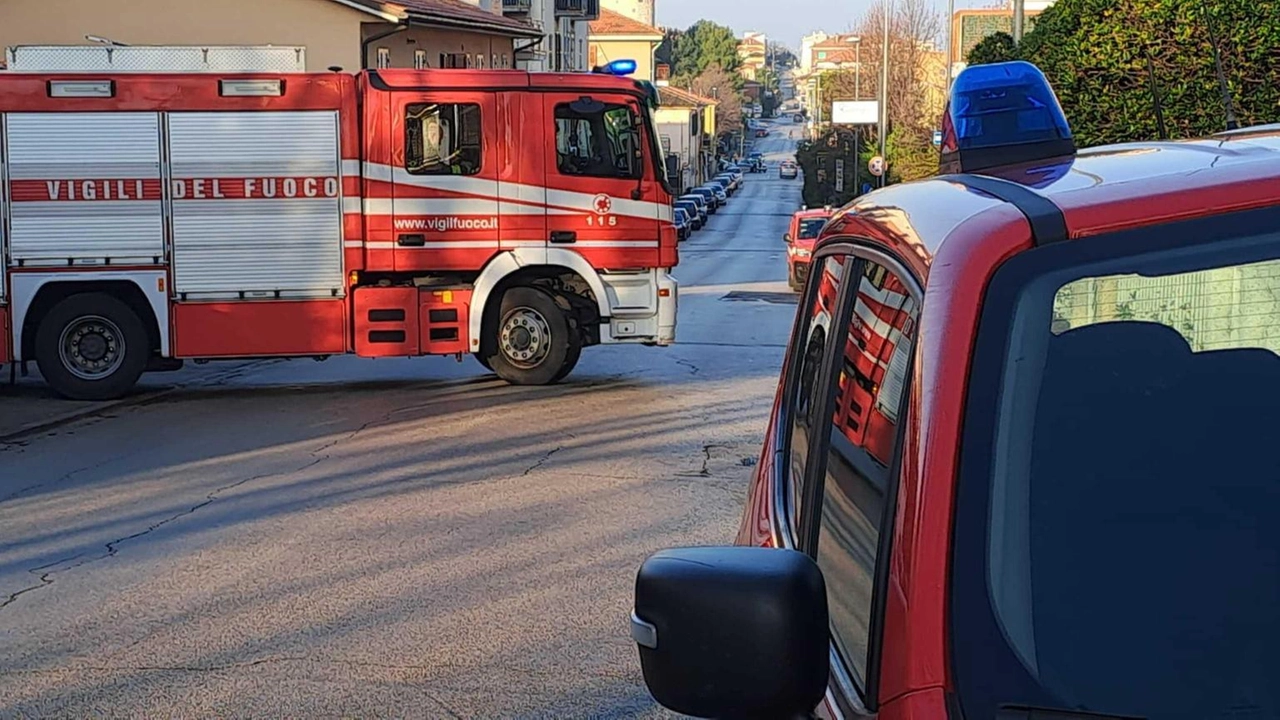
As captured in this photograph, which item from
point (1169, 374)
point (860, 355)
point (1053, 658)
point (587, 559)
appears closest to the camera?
point (1053, 658)

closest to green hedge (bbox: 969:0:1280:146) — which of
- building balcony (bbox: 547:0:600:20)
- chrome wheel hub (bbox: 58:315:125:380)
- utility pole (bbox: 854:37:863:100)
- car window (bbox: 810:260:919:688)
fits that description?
car window (bbox: 810:260:919:688)

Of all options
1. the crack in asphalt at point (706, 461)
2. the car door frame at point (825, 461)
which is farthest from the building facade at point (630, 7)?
the car door frame at point (825, 461)

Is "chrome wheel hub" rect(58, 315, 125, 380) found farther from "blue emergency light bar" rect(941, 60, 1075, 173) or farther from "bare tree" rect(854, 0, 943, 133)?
"bare tree" rect(854, 0, 943, 133)

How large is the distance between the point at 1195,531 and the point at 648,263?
13.3 m

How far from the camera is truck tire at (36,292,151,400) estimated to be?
14.5m

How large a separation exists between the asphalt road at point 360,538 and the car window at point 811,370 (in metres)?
2.46

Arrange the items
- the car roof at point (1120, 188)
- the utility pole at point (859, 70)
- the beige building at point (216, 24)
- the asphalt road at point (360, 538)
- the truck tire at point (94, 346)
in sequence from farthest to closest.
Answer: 1. the utility pole at point (859, 70)
2. the beige building at point (216, 24)
3. the truck tire at point (94, 346)
4. the asphalt road at point (360, 538)
5. the car roof at point (1120, 188)

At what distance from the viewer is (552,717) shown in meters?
5.49

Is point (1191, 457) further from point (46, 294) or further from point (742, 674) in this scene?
point (46, 294)

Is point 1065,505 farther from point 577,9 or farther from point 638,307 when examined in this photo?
point 577,9

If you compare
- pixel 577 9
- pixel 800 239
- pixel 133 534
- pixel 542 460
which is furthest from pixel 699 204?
pixel 133 534

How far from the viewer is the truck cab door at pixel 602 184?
1481 cm

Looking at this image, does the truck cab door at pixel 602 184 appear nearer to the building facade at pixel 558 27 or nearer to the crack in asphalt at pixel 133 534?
the crack in asphalt at pixel 133 534

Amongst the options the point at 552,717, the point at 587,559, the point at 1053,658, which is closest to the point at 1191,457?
the point at 1053,658
